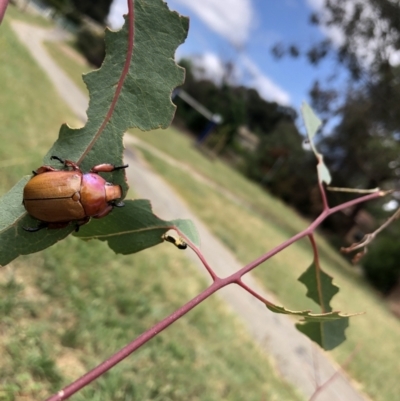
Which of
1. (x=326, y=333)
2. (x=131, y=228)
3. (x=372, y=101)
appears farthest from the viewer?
(x=372, y=101)

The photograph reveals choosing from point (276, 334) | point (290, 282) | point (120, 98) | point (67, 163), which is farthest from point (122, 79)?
point (290, 282)

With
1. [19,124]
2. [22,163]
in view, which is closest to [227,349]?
[22,163]

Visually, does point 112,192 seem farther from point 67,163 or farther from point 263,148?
point 263,148

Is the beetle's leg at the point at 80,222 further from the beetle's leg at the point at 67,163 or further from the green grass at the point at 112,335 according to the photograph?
the green grass at the point at 112,335

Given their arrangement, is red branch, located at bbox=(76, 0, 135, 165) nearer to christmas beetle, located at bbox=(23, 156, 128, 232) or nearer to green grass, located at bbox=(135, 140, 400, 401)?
christmas beetle, located at bbox=(23, 156, 128, 232)

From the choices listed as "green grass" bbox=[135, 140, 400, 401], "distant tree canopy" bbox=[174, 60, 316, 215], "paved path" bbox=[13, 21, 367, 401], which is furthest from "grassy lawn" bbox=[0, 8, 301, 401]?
"distant tree canopy" bbox=[174, 60, 316, 215]

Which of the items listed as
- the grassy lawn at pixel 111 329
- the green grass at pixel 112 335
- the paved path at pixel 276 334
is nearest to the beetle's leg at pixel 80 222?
the grassy lawn at pixel 111 329

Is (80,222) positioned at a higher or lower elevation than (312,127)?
lower

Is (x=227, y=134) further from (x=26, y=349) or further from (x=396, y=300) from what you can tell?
(x=26, y=349)
